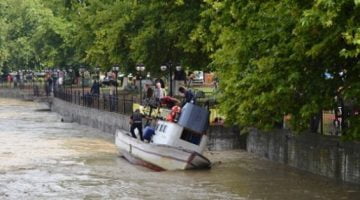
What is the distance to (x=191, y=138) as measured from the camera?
24.5 metres

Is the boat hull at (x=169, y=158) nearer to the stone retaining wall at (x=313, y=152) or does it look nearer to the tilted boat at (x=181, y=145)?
the tilted boat at (x=181, y=145)

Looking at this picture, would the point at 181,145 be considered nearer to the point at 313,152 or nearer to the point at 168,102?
the point at 313,152

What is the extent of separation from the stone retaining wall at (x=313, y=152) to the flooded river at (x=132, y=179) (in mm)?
316

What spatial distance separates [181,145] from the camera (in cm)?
2441

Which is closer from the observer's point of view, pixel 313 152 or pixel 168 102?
pixel 313 152

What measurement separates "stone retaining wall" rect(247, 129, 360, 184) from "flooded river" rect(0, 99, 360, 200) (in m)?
0.32

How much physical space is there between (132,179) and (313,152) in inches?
228

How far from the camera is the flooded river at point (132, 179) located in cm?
1969

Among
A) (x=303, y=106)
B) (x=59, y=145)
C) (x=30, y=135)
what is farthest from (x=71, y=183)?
(x=30, y=135)

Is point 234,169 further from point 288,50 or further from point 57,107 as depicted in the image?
point 57,107

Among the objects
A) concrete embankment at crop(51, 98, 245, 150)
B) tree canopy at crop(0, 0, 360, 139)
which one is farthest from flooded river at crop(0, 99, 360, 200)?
tree canopy at crop(0, 0, 360, 139)

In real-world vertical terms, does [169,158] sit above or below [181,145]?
below

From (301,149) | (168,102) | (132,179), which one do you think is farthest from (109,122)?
(301,149)

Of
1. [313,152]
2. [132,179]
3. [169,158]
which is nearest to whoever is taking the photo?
[313,152]
